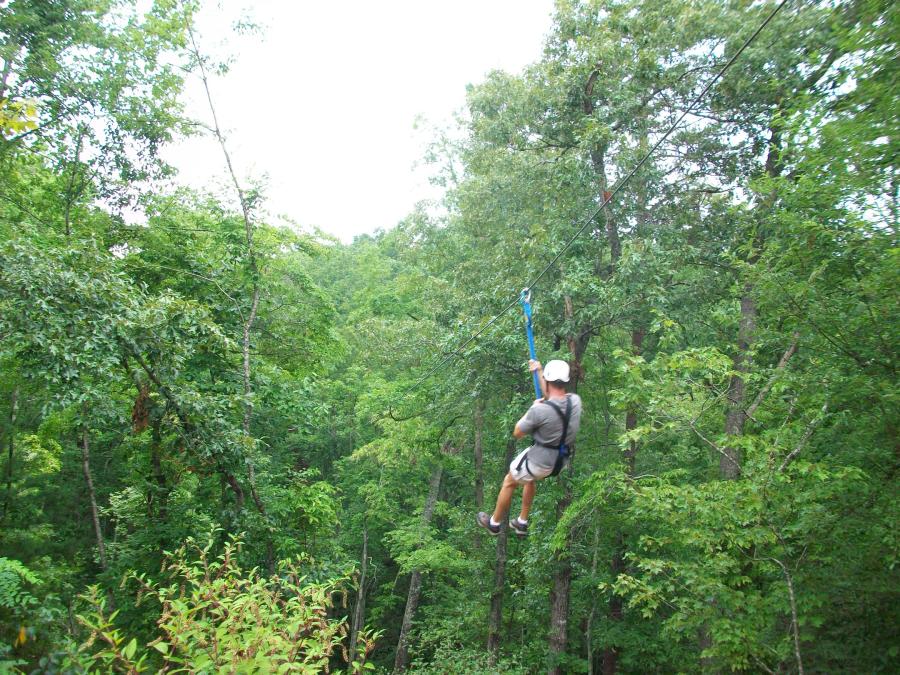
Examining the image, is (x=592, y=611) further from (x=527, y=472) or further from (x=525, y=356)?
(x=527, y=472)

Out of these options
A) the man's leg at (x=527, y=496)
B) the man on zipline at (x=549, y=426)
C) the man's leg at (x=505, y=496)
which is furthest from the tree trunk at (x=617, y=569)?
the man on zipline at (x=549, y=426)

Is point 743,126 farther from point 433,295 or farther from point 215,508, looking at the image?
point 215,508

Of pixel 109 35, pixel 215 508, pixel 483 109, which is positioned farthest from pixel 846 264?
pixel 109 35

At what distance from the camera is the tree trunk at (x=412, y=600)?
15.6m

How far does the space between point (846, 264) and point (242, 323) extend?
8.89m

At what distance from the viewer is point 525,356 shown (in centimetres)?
1074

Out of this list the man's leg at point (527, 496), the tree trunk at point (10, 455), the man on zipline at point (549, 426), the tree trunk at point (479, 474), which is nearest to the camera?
the man on zipline at point (549, 426)

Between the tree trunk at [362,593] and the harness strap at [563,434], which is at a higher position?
the harness strap at [563,434]

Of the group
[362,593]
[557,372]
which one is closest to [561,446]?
[557,372]

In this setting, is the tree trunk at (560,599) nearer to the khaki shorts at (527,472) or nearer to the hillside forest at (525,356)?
the hillside forest at (525,356)

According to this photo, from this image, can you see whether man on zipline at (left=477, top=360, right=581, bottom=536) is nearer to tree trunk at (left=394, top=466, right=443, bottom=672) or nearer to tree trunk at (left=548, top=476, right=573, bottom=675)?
tree trunk at (left=548, top=476, right=573, bottom=675)

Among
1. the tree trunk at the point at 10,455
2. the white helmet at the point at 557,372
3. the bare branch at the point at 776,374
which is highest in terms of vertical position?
the bare branch at the point at 776,374

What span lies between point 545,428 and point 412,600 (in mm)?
13278

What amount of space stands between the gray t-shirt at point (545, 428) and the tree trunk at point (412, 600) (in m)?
11.0
